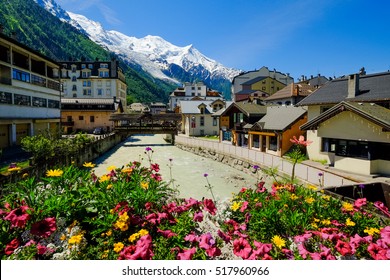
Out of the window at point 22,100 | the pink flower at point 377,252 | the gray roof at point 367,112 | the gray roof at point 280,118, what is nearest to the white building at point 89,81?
the window at point 22,100

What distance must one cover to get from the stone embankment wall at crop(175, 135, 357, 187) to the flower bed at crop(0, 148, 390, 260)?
12.7 feet

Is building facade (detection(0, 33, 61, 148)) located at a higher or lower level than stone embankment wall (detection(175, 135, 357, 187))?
higher

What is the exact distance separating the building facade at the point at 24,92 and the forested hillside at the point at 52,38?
277 feet

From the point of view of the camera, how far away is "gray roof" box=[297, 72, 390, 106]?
18950 millimetres

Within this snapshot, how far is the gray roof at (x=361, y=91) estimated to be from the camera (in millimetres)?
18950

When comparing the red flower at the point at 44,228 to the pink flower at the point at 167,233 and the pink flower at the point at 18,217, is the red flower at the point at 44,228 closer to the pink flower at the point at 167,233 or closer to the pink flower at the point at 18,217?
the pink flower at the point at 18,217

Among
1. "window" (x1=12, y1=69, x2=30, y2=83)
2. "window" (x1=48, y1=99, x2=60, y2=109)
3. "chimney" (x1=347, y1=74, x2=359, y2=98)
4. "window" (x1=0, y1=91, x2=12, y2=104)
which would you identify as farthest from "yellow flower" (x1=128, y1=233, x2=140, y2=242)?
"window" (x1=48, y1=99, x2=60, y2=109)

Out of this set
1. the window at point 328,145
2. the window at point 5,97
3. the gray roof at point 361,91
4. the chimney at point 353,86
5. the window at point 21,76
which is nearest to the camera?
the window at point 328,145

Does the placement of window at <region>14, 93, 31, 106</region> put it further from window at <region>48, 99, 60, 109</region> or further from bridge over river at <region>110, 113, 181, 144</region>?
bridge over river at <region>110, 113, 181, 144</region>

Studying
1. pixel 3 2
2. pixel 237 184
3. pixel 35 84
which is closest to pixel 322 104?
pixel 237 184

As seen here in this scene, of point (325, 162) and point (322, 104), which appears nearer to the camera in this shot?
point (325, 162)
